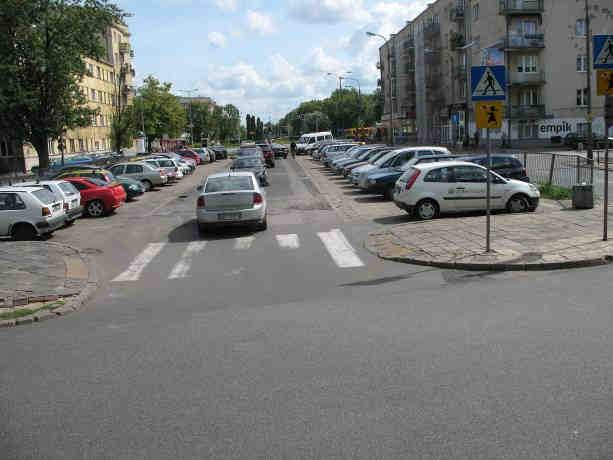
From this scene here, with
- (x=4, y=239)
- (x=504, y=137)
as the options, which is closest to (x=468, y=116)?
(x=504, y=137)

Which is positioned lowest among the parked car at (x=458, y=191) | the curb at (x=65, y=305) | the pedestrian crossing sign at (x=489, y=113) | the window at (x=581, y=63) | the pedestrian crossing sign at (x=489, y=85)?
the curb at (x=65, y=305)

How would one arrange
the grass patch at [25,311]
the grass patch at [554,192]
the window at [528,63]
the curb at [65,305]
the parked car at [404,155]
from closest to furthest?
the curb at [65,305] → the grass patch at [25,311] → the grass patch at [554,192] → the parked car at [404,155] → the window at [528,63]

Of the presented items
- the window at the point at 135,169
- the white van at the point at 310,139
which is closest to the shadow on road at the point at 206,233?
the window at the point at 135,169

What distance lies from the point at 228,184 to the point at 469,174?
6.07 metres

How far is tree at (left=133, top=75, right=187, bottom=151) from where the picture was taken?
285 feet

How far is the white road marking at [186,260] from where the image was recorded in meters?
12.2

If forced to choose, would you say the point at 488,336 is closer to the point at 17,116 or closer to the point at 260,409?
the point at 260,409

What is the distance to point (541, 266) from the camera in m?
10.7

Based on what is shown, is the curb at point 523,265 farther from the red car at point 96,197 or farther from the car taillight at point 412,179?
the red car at point 96,197

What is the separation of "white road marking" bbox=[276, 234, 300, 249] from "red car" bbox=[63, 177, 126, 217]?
9048mm

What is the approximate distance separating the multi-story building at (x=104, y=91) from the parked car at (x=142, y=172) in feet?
93.2

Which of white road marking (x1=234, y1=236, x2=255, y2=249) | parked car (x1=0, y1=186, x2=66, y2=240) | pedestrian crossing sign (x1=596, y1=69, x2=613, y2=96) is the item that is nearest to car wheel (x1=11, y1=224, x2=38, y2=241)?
parked car (x1=0, y1=186, x2=66, y2=240)

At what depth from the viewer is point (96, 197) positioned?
22969 millimetres

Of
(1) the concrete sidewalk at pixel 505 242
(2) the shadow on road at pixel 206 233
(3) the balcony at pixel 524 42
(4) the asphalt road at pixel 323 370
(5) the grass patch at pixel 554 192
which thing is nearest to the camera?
(4) the asphalt road at pixel 323 370
